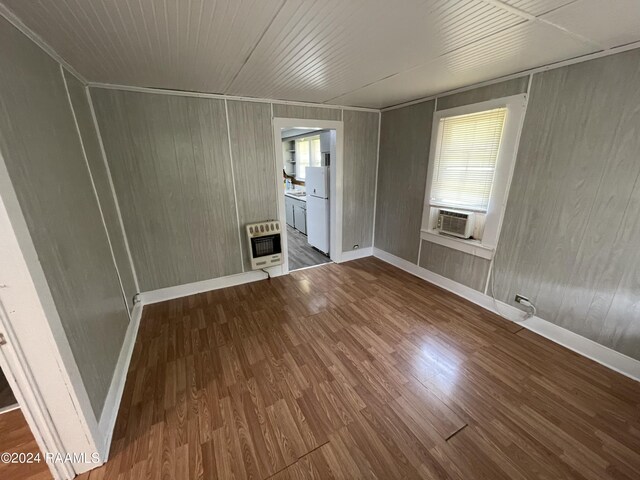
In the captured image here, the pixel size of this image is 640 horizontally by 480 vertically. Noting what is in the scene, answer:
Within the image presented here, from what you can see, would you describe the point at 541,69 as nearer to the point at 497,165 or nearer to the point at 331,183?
the point at 497,165

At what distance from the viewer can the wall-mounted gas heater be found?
128 inches

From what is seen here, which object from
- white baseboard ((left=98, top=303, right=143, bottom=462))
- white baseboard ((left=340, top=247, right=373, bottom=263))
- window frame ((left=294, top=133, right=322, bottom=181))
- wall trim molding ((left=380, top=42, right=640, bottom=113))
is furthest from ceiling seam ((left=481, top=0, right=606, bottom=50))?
window frame ((left=294, top=133, right=322, bottom=181))

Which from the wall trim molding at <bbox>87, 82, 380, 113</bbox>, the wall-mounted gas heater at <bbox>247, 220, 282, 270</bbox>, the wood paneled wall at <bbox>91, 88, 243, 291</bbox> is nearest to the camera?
the wall trim molding at <bbox>87, 82, 380, 113</bbox>

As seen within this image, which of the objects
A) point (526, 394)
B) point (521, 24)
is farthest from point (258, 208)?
point (526, 394)

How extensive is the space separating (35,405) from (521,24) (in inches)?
127

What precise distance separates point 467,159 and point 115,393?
12.4ft

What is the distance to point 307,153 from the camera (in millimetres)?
6348

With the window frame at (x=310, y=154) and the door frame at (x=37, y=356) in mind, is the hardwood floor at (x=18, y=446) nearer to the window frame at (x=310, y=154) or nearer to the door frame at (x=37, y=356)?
the door frame at (x=37, y=356)

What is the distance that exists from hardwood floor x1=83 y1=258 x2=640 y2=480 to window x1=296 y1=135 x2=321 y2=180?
14.4 feet

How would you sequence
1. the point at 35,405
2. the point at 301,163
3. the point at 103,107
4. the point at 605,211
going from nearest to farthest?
the point at 35,405
the point at 605,211
the point at 103,107
the point at 301,163

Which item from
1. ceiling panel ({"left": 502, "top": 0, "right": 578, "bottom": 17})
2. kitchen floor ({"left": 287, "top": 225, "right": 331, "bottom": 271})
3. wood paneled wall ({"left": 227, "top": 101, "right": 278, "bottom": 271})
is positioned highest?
ceiling panel ({"left": 502, "top": 0, "right": 578, "bottom": 17})

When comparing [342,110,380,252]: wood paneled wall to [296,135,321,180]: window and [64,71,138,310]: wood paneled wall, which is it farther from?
[64,71,138,310]: wood paneled wall

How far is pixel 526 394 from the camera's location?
1.75 meters

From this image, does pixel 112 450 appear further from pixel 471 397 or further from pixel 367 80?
pixel 367 80
